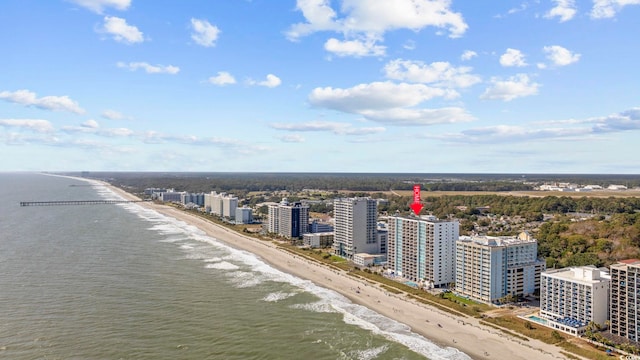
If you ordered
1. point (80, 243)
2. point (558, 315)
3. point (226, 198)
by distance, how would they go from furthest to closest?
point (226, 198) → point (80, 243) → point (558, 315)

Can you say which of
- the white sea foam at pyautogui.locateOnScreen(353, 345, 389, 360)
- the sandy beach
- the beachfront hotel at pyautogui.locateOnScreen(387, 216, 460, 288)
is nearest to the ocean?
the white sea foam at pyautogui.locateOnScreen(353, 345, 389, 360)

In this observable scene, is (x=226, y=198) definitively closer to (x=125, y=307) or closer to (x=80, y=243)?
(x=80, y=243)

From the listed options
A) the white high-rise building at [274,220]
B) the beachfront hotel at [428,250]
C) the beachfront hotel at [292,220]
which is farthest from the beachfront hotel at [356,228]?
the white high-rise building at [274,220]

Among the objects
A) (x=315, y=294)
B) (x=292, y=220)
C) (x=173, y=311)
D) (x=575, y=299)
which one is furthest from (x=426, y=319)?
(x=292, y=220)

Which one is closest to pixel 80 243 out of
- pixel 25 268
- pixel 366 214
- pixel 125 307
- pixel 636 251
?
pixel 25 268

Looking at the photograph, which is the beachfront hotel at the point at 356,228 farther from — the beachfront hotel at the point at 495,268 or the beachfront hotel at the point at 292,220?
the beachfront hotel at the point at 495,268

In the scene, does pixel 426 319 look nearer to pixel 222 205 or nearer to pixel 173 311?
pixel 173 311

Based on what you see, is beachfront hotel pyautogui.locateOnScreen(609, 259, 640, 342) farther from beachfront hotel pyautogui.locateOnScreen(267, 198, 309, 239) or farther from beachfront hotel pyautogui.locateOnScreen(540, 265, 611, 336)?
beachfront hotel pyautogui.locateOnScreen(267, 198, 309, 239)
